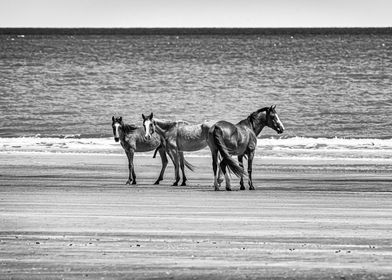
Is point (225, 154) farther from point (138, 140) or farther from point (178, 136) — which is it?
point (138, 140)

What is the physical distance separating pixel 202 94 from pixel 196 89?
120 inches

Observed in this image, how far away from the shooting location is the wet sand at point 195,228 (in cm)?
1035

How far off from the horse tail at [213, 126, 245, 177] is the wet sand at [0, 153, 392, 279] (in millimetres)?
511

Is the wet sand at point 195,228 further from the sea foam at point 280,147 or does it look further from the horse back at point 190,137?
the sea foam at point 280,147

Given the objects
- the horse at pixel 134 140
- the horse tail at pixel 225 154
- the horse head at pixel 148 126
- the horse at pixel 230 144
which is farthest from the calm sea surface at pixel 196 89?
the horse tail at pixel 225 154

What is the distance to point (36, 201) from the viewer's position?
1648 cm

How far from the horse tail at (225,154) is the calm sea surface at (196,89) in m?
16.7

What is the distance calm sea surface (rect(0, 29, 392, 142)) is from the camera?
44.8m

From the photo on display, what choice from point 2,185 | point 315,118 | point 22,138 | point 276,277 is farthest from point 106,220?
point 315,118

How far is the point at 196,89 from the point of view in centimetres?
6381

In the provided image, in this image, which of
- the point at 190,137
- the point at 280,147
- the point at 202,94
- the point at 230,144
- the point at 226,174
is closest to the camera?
the point at 226,174

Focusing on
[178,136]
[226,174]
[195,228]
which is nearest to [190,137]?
[178,136]

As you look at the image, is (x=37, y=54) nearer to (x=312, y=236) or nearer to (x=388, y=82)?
(x=388, y=82)

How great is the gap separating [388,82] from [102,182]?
157ft
